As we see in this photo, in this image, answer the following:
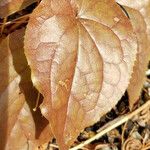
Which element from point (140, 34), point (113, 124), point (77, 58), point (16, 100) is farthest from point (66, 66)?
point (113, 124)

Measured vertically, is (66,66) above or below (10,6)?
below

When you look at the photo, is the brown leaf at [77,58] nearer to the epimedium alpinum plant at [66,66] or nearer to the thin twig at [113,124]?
the epimedium alpinum plant at [66,66]

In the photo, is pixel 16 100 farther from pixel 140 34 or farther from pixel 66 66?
pixel 140 34

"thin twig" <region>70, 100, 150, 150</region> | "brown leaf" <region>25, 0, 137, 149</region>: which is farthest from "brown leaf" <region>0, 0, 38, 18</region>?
"thin twig" <region>70, 100, 150, 150</region>

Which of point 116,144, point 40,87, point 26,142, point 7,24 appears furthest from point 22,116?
point 116,144

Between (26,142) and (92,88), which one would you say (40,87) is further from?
(26,142)

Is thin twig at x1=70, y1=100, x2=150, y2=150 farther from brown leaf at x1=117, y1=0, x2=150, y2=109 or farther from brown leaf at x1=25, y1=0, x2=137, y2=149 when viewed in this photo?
brown leaf at x1=25, y1=0, x2=137, y2=149
